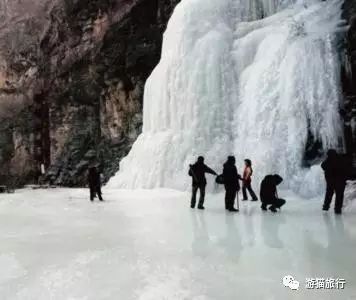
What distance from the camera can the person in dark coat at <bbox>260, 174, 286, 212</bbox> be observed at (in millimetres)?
11203

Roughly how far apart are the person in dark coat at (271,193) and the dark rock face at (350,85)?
337cm

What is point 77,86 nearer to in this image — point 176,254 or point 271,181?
point 271,181

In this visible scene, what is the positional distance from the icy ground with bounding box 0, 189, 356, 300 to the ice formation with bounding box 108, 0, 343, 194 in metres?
3.05

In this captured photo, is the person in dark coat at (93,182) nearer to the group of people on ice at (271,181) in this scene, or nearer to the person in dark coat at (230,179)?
the group of people on ice at (271,181)

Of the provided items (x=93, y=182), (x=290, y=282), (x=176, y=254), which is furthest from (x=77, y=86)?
(x=290, y=282)

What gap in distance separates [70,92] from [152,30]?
6.83 meters

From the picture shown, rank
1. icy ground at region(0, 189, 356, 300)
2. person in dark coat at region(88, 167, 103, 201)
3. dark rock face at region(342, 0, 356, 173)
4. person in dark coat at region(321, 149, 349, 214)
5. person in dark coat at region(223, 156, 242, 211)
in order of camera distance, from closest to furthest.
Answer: icy ground at region(0, 189, 356, 300)
person in dark coat at region(321, 149, 349, 214)
person in dark coat at region(223, 156, 242, 211)
dark rock face at region(342, 0, 356, 173)
person in dark coat at region(88, 167, 103, 201)

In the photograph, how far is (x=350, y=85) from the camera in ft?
45.8

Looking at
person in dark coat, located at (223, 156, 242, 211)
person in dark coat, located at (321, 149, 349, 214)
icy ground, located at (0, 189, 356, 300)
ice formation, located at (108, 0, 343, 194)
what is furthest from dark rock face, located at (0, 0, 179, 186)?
person in dark coat, located at (321, 149, 349, 214)

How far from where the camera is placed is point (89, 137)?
2952 centimetres

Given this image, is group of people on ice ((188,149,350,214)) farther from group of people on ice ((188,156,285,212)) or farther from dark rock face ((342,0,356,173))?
dark rock face ((342,0,356,173))

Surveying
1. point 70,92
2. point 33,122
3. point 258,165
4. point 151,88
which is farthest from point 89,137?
point 258,165

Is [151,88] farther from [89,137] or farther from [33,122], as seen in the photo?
[33,122]

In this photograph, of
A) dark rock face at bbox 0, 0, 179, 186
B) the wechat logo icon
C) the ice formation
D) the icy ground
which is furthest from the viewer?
dark rock face at bbox 0, 0, 179, 186
